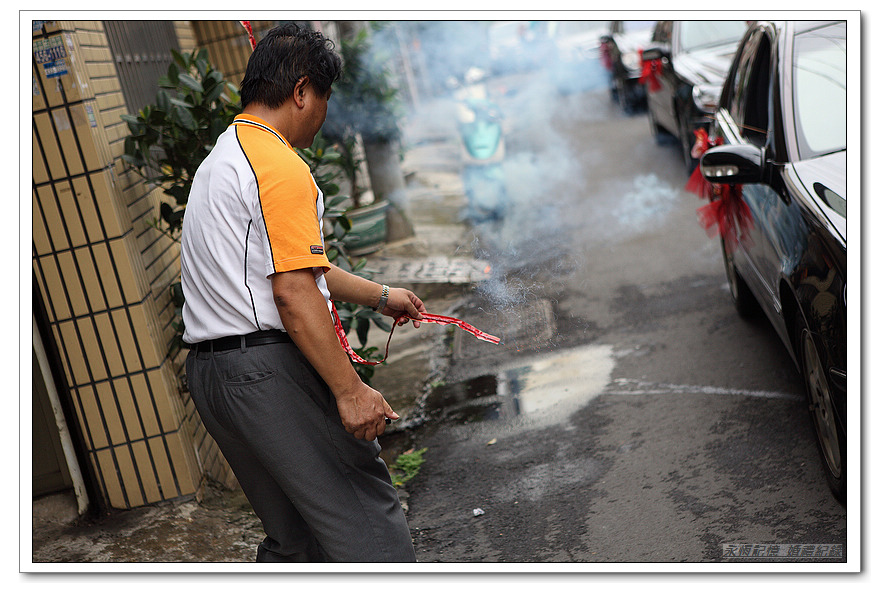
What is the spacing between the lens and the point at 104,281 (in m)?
3.34

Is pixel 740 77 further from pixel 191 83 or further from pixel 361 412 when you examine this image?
pixel 361 412

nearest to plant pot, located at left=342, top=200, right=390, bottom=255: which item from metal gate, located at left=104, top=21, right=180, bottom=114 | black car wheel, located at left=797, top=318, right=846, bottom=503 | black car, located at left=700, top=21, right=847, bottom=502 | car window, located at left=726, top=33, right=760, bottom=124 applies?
metal gate, located at left=104, top=21, right=180, bottom=114

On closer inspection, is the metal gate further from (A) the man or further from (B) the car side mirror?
(B) the car side mirror

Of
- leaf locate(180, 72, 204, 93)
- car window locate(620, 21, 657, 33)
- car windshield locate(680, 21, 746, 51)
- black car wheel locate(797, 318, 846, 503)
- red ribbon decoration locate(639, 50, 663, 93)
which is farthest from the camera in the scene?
car window locate(620, 21, 657, 33)

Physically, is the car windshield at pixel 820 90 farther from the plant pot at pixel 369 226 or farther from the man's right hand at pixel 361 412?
the plant pot at pixel 369 226

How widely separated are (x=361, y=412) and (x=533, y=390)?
2212mm

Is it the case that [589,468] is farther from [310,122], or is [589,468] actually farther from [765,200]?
[310,122]

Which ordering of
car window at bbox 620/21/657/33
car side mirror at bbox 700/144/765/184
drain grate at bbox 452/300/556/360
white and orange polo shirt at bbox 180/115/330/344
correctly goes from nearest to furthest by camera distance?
1. white and orange polo shirt at bbox 180/115/330/344
2. drain grate at bbox 452/300/556/360
3. car side mirror at bbox 700/144/765/184
4. car window at bbox 620/21/657/33

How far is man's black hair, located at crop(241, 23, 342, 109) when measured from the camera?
2.18 m

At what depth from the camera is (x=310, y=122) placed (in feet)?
7.38

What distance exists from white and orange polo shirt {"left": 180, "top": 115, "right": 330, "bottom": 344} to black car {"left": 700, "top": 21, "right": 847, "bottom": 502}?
164 centimetres
